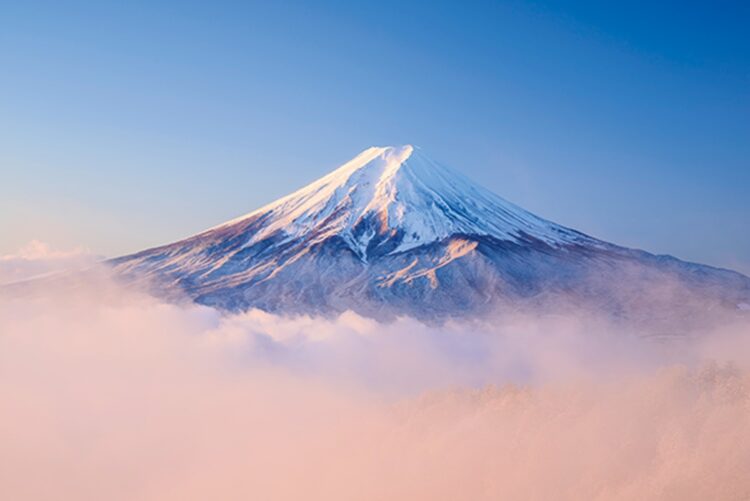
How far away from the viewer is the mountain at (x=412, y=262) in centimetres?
12556

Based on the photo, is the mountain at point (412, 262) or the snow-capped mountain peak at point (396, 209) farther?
the snow-capped mountain peak at point (396, 209)

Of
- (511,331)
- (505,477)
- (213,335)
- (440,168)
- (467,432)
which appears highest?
(440,168)

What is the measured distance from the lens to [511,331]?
111 metres

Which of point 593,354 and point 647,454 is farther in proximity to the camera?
point 593,354

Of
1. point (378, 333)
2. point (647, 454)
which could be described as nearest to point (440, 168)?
point (378, 333)

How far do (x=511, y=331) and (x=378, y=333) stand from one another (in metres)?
21.6

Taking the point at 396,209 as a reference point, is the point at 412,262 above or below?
below

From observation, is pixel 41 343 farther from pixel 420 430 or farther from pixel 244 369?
pixel 420 430

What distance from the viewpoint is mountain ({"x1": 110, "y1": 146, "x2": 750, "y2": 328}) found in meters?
126

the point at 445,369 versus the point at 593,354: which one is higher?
the point at 593,354

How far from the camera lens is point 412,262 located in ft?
445

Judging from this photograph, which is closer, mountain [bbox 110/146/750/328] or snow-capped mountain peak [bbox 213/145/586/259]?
mountain [bbox 110/146/750/328]

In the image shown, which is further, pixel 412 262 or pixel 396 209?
pixel 396 209

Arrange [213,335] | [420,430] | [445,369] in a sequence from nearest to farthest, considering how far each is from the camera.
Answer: [420,430], [445,369], [213,335]
